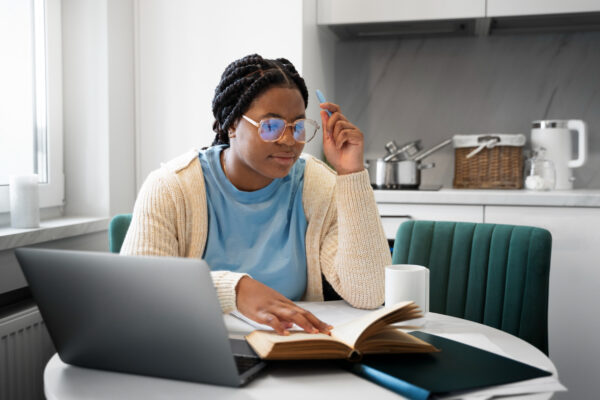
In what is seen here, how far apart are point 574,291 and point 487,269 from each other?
2.97 feet

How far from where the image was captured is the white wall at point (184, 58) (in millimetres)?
2406

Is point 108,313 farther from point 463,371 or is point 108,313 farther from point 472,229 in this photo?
point 472,229

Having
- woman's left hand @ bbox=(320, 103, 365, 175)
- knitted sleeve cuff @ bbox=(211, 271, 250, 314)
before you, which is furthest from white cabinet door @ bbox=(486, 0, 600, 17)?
knitted sleeve cuff @ bbox=(211, 271, 250, 314)

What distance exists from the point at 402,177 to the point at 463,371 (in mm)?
1725

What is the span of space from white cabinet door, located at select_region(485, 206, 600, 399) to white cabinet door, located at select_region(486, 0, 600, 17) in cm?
75

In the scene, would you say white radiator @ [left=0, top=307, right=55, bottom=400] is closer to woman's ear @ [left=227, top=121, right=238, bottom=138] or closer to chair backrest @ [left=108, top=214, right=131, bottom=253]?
chair backrest @ [left=108, top=214, right=131, bottom=253]

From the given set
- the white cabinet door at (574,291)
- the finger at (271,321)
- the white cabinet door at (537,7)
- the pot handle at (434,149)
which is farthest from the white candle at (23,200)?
the white cabinet door at (537,7)

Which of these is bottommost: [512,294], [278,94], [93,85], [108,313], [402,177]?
[512,294]

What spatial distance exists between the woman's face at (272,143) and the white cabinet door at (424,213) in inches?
43.8

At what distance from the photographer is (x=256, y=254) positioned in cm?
136

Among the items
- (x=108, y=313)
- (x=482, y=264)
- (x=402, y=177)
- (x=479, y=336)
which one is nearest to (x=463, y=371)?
(x=479, y=336)

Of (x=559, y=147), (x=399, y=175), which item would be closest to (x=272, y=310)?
(x=399, y=175)

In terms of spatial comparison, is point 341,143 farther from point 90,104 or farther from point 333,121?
point 90,104

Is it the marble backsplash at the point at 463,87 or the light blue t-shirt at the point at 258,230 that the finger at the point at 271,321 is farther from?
the marble backsplash at the point at 463,87
